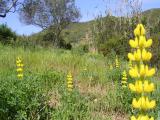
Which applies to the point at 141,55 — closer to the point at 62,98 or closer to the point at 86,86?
the point at 62,98

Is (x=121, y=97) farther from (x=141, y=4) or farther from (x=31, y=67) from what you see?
(x=141, y=4)

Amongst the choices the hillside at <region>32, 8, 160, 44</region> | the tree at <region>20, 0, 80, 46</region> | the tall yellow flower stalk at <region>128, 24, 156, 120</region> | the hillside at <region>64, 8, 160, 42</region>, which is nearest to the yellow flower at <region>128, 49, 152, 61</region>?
the tall yellow flower stalk at <region>128, 24, 156, 120</region>

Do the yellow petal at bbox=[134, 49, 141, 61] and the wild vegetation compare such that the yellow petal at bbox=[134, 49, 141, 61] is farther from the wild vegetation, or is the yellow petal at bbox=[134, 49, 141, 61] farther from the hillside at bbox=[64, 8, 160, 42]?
the hillside at bbox=[64, 8, 160, 42]

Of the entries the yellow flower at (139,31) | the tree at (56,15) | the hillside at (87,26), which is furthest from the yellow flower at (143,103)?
the tree at (56,15)

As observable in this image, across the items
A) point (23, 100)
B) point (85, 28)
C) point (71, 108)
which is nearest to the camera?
point (23, 100)

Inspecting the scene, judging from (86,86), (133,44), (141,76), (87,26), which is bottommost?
(86,86)

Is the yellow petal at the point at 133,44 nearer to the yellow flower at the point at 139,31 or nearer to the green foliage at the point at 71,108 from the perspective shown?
the yellow flower at the point at 139,31

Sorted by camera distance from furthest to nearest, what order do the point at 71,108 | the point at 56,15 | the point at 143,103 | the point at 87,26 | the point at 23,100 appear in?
the point at 56,15 < the point at 87,26 < the point at 71,108 < the point at 23,100 < the point at 143,103

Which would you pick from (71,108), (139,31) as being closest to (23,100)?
(71,108)

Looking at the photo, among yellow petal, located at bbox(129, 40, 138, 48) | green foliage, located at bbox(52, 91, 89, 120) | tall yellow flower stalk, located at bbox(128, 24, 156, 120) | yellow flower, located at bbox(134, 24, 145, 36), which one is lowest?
green foliage, located at bbox(52, 91, 89, 120)

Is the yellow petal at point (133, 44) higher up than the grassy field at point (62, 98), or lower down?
higher up

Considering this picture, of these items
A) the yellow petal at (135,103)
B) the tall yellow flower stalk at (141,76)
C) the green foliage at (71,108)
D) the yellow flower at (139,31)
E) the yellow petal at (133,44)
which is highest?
the yellow flower at (139,31)

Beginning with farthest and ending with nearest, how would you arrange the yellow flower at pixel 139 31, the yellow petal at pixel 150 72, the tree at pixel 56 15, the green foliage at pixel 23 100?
the tree at pixel 56 15 < the green foliage at pixel 23 100 < the yellow flower at pixel 139 31 < the yellow petal at pixel 150 72

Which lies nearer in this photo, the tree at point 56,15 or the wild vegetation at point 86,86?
the wild vegetation at point 86,86
